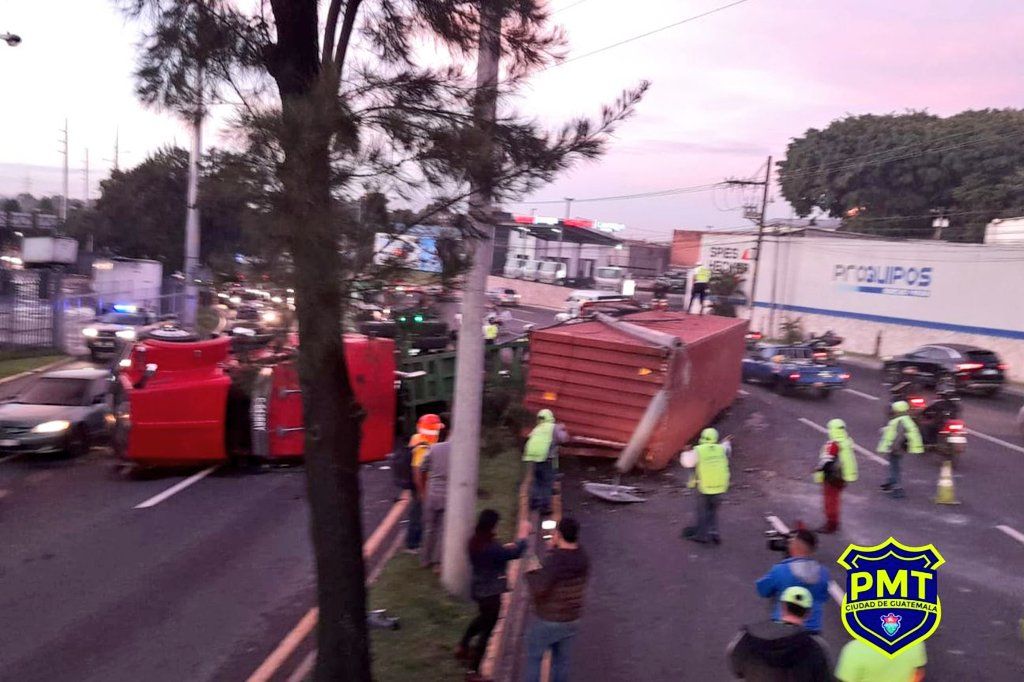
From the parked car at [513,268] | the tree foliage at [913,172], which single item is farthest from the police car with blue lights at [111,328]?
the tree foliage at [913,172]

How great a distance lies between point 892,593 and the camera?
381 cm

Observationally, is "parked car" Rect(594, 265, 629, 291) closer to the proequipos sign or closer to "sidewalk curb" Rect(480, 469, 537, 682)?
the proequipos sign

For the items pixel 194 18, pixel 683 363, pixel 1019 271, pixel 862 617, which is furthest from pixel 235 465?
pixel 1019 271

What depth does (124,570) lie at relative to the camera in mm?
9727

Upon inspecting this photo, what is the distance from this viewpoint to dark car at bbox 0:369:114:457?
1475 cm

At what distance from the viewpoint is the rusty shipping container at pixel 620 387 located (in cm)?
1474

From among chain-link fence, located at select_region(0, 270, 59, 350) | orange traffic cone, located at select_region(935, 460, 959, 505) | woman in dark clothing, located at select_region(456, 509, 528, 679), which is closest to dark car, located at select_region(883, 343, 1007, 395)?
orange traffic cone, located at select_region(935, 460, 959, 505)

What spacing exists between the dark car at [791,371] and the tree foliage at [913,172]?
32.4 meters

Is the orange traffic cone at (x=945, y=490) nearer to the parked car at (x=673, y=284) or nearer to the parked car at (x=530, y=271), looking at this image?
the parked car at (x=673, y=284)

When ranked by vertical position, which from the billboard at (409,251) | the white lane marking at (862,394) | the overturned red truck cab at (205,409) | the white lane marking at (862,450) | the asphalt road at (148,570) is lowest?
the asphalt road at (148,570)

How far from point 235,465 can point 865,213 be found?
58.8 metres

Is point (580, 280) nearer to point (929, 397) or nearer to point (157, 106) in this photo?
point (929, 397)

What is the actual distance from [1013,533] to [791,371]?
12.8 meters

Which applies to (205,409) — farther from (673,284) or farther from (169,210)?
(673,284)
